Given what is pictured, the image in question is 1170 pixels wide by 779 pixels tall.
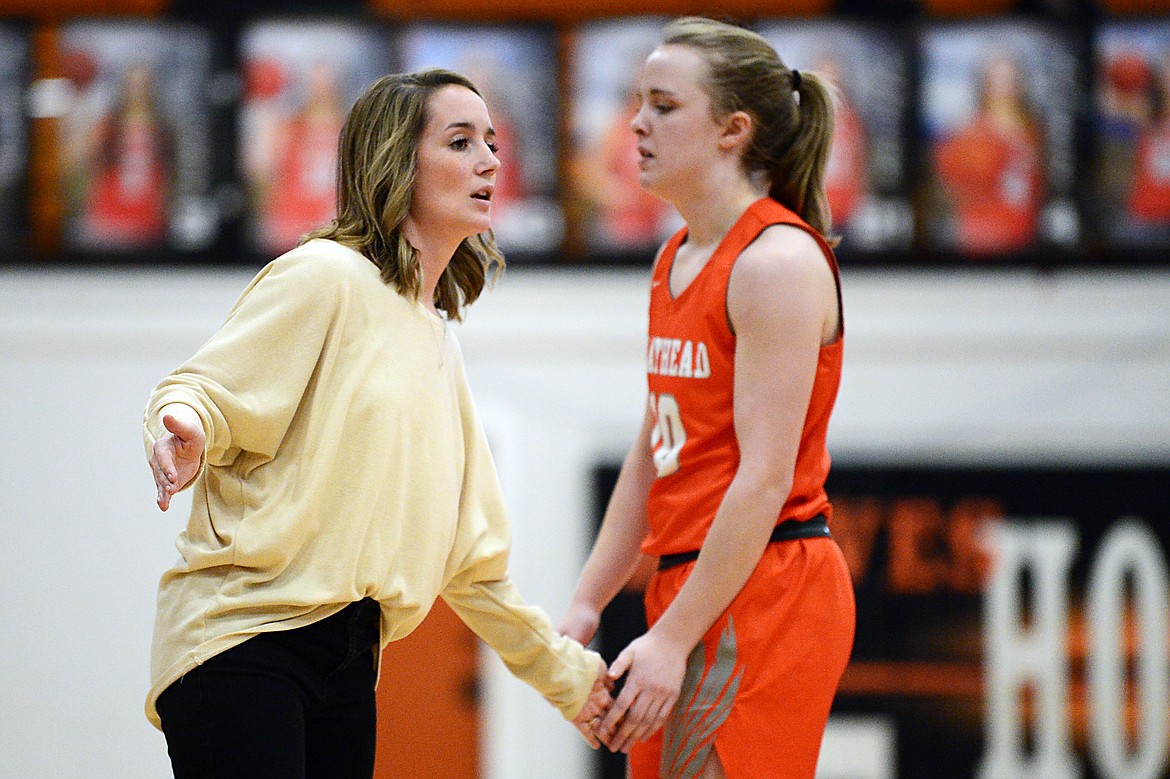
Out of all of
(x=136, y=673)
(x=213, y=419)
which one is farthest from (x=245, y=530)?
(x=136, y=673)

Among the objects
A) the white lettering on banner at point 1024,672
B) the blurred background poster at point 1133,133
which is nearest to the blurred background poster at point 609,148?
the blurred background poster at point 1133,133

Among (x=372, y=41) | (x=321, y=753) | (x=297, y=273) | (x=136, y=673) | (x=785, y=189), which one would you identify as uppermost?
(x=372, y=41)

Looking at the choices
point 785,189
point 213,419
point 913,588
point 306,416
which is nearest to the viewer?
point 213,419

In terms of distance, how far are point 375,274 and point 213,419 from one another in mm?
336

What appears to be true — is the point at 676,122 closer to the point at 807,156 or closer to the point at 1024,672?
the point at 807,156

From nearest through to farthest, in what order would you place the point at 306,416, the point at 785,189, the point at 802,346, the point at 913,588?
the point at 306,416 → the point at 802,346 → the point at 785,189 → the point at 913,588

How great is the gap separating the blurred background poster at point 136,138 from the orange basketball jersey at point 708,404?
2582 millimetres

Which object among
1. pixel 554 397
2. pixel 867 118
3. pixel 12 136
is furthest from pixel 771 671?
pixel 12 136

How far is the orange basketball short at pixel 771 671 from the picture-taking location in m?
2.06

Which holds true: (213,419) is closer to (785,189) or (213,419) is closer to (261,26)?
(785,189)

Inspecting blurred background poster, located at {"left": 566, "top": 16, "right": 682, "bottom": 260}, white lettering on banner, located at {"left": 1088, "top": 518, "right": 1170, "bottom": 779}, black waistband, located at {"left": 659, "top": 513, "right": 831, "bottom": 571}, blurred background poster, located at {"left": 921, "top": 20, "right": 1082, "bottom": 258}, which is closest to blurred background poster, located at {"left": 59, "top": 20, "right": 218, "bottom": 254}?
blurred background poster, located at {"left": 566, "top": 16, "right": 682, "bottom": 260}

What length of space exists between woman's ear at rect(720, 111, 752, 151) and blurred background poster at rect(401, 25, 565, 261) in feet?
7.19

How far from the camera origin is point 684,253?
2270mm

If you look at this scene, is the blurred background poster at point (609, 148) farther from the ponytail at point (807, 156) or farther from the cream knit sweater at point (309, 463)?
the cream knit sweater at point (309, 463)
